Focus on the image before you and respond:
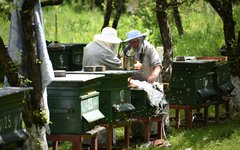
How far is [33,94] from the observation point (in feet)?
25.6

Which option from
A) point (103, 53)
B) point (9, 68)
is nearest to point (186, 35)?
point (103, 53)

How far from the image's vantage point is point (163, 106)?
10547 millimetres

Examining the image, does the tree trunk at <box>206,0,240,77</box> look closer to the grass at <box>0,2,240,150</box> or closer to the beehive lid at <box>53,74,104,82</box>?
the grass at <box>0,2,240,150</box>

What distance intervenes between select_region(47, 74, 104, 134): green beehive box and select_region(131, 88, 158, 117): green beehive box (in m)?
1.55

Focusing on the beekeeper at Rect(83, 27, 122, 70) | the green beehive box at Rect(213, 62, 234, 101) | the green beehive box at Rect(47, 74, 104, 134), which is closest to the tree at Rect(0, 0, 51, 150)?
the green beehive box at Rect(47, 74, 104, 134)

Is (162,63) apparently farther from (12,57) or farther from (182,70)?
(12,57)

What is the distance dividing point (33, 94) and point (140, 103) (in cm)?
258

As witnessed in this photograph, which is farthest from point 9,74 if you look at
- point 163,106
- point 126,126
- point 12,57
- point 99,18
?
point 99,18

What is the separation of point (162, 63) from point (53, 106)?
10.1 ft

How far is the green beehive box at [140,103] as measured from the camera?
395 inches

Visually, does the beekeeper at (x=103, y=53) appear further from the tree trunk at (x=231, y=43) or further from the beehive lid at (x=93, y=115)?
the tree trunk at (x=231, y=43)

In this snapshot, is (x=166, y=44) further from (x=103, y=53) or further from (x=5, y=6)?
(x=5, y=6)

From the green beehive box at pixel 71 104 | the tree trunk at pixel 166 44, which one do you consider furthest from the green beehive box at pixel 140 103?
the green beehive box at pixel 71 104

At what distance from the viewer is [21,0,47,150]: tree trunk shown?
25.2ft
